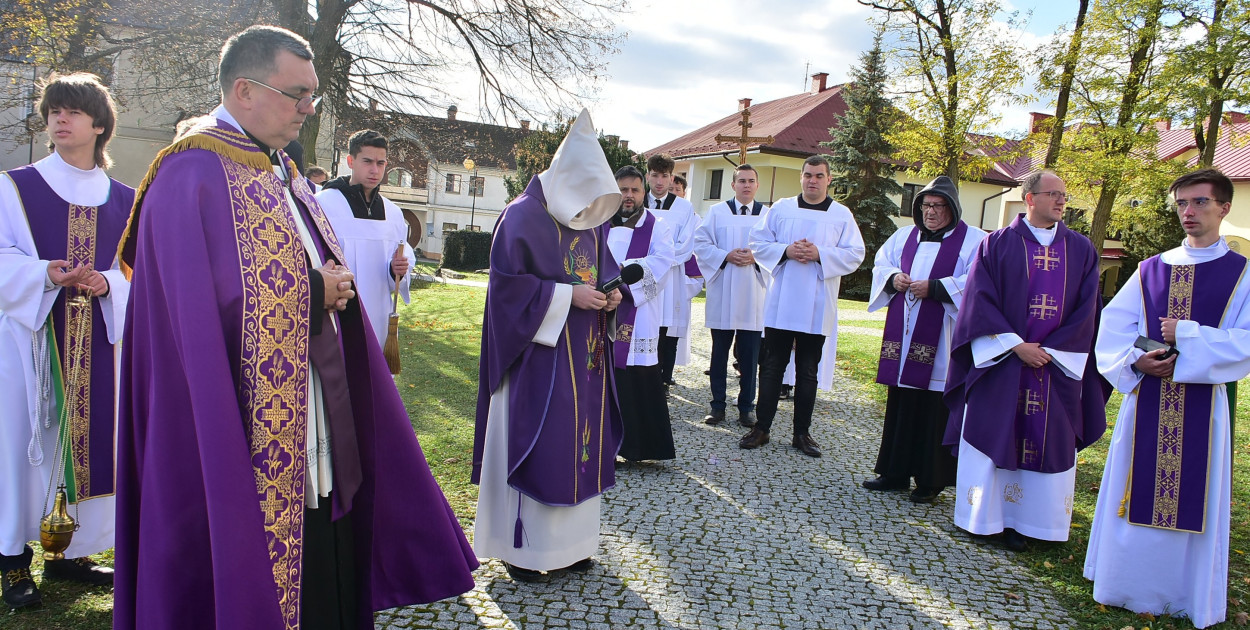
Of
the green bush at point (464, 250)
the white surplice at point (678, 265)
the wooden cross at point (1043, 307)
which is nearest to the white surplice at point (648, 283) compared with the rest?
the white surplice at point (678, 265)

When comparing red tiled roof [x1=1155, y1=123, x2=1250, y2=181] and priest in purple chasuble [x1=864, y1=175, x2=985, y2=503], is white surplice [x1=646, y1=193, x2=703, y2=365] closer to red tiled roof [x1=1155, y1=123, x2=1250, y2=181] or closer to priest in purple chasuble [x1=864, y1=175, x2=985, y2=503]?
priest in purple chasuble [x1=864, y1=175, x2=985, y2=503]

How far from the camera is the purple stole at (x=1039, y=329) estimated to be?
14.5 ft

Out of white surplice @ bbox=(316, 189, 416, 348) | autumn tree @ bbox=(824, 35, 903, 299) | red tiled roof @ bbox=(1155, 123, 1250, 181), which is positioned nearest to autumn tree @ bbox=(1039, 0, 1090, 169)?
red tiled roof @ bbox=(1155, 123, 1250, 181)

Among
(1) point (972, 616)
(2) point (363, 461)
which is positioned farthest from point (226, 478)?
(1) point (972, 616)

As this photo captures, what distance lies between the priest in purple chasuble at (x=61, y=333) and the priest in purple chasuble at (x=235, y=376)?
4.42 ft

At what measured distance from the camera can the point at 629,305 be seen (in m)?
4.09

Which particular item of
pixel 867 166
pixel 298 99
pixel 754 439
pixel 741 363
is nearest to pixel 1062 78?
pixel 867 166

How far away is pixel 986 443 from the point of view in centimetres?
449

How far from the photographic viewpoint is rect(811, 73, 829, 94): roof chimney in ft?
124

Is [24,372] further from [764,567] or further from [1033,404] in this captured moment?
[1033,404]

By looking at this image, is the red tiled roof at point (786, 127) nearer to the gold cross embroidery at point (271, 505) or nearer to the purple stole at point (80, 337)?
the purple stole at point (80, 337)

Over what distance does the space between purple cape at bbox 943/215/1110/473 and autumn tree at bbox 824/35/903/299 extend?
2236 cm

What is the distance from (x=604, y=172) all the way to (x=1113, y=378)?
2.71 metres

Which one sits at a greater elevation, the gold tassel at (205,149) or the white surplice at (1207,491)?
the gold tassel at (205,149)
